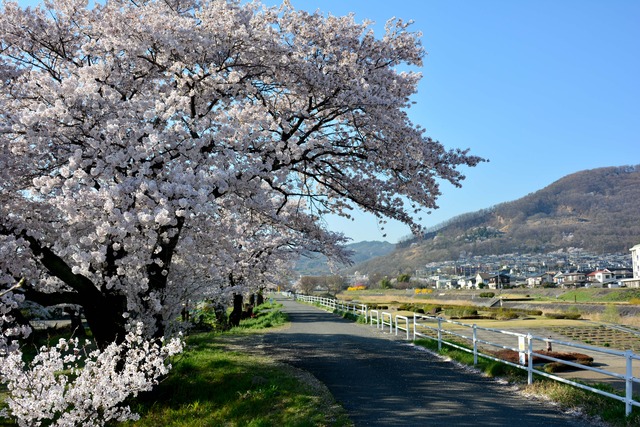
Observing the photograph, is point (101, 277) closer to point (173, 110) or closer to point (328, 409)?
point (173, 110)

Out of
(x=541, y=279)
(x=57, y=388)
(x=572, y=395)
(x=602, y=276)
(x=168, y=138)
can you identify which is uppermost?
(x=168, y=138)

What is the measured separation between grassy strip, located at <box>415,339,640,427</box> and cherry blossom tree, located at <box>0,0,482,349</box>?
4887mm

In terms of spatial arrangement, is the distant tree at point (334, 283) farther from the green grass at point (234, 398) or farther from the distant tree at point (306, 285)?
the green grass at point (234, 398)

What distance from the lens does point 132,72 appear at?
13039mm

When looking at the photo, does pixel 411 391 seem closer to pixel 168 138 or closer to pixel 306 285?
pixel 168 138

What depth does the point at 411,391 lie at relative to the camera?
10773 mm

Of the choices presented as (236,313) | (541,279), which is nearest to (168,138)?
(236,313)

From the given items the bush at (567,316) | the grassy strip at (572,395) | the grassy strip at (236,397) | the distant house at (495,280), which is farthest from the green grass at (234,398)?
the distant house at (495,280)

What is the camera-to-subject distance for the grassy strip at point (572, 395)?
26.3ft

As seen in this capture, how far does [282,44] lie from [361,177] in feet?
14.2

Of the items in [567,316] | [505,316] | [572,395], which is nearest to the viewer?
[572,395]

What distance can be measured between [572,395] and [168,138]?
876cm

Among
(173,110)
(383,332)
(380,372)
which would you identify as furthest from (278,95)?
(383,332)

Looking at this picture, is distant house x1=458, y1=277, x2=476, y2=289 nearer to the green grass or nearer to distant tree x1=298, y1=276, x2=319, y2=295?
distant tree x1=298, y1=276, x2=319, y2=295
